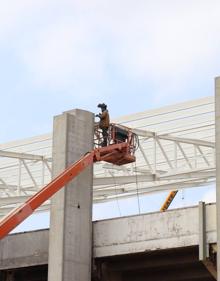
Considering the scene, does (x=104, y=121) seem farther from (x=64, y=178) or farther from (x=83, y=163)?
(x=64, y=178)

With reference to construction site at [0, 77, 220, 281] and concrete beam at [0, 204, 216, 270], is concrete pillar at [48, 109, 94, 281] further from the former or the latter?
concrete beam at [0, 204, 216, 270]

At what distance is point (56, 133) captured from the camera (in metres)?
29.5

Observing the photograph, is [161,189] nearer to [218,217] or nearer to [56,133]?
[56,133]

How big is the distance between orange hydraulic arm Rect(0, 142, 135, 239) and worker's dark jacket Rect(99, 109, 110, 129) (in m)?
0.71

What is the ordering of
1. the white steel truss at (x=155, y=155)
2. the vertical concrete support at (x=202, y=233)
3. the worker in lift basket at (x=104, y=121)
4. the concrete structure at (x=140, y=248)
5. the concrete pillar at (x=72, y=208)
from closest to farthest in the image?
1. the vertical concrete support at (x=202, y=233)
2. the concrete structure at (x=140, y=248)
3. the concrete pillar at (x=72, y=208)
4. the worker in lift basket at (x=104, y=121)
5. the white steel truss at (x=155, y=155)

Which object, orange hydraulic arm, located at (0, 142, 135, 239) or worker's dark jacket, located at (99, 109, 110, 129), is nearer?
orange hydraulic arm, located at (0, 142, 135, 239)

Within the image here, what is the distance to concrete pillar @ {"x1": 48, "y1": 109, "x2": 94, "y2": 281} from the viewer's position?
92.3 ft

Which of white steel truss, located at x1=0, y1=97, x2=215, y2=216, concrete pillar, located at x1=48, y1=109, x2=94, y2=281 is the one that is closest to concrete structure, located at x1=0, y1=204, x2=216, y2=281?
concrete pillar, located at x1=48, y1=109, x2=94, y2=281

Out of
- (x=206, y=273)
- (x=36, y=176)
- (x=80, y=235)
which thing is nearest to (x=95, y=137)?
(x=80, y=235)

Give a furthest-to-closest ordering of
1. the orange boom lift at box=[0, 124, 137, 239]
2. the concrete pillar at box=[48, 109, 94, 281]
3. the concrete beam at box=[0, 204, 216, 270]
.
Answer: the concrete pillar at box=[48, 109, 94, 281] < the concrete beam at box=[0, 204, 216, 270] < the orange boom lift at box=[0, 124, 137, 239]

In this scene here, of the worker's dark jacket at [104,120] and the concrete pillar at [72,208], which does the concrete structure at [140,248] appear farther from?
the worker's dark jacket at [104,120]

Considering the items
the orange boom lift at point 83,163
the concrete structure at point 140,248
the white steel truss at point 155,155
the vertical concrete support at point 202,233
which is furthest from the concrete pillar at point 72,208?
the white steel truss at point 155,155

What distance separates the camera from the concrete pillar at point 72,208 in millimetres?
28125

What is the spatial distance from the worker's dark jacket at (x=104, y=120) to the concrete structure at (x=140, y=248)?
3.07 m
